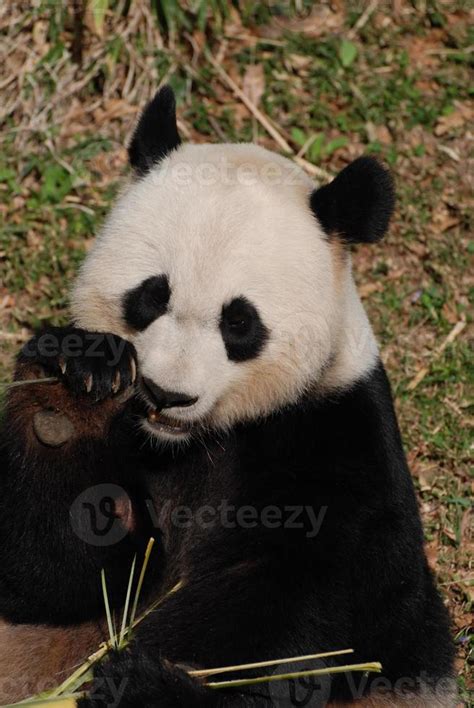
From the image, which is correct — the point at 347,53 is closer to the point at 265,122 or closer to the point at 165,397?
the point at 265,122

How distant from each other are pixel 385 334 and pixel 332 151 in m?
1.61

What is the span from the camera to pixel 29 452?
4.34 m

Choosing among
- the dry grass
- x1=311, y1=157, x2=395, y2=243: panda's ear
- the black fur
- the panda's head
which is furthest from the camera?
the dry grass

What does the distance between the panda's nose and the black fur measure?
369 mm

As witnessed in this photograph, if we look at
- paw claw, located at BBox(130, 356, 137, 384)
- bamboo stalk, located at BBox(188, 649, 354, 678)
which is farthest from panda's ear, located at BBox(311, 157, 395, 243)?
bamboo stalk, located at BBox(188, 649, 354, 678)

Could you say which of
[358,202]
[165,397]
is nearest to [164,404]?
[165,397]

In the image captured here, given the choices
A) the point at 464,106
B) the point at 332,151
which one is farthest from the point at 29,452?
the point at 464,106

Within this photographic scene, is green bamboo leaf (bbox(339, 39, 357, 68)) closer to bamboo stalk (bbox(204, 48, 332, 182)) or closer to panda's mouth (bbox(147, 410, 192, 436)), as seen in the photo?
bamboo stalk (bbox(204, 48, 332, 182))

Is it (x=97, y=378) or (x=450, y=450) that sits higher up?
(x=97, y=378)

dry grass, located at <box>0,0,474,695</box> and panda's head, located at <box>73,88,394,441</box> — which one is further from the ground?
panda's head, located at <box>73,88,394,441</box>

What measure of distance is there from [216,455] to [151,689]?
1034 mm

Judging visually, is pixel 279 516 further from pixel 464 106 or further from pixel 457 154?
pixel 464 106

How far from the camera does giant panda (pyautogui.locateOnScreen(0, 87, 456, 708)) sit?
416 centimetres

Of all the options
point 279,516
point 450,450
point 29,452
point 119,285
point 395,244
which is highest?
point 119,285
